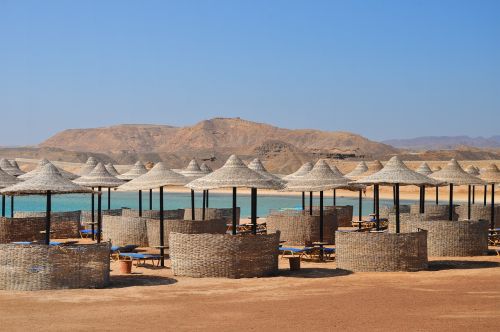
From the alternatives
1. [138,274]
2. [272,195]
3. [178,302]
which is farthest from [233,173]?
[272,195]

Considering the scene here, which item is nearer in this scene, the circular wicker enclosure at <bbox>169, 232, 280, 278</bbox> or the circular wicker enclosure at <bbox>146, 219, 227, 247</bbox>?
the circular wicker enclosure at <bbox>169, 232, 280, 278</bbox>

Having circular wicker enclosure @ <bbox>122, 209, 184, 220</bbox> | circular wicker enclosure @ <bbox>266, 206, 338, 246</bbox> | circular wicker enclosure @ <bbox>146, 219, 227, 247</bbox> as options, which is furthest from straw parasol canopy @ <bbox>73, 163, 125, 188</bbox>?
circular wicker enclosure @ <bbox>266, 206, 338, 246</bbox>

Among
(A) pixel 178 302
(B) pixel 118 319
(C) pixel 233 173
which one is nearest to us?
(B) pixel 118 319

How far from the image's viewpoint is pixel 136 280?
12.1 m

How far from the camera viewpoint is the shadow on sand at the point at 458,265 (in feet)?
44.8

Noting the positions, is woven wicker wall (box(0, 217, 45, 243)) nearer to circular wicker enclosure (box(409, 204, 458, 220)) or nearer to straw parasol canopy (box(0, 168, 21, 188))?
straw parasol canopy (box(0, 168, 21, 188))

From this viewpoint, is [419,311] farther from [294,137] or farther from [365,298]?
[294,137]

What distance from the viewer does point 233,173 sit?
13.2 metres

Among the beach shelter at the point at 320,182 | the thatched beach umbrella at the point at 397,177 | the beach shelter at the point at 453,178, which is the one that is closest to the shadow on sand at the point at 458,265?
the thatched beach umbrella at the point at 397,177

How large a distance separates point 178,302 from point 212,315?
103 cm

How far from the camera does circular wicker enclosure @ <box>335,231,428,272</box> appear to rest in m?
13.0

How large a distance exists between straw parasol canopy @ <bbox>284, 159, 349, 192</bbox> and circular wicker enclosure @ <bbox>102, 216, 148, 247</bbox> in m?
3.96

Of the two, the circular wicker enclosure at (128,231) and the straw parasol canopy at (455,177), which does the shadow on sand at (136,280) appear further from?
the straw parasol canopy at (455,177)

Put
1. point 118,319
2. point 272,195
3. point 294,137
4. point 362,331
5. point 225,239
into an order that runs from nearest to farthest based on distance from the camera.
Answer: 1. point 362,331
2. point 118,319
3. point 225,239
4. point 272,195
5. point 294,137
